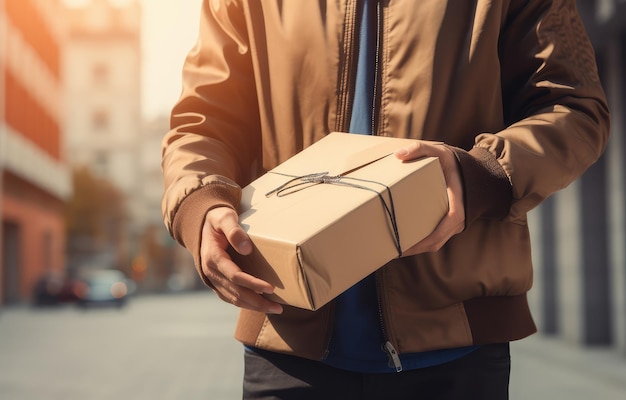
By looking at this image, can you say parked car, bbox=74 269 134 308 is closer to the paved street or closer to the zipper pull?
the paved street

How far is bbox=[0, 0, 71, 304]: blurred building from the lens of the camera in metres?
37.3

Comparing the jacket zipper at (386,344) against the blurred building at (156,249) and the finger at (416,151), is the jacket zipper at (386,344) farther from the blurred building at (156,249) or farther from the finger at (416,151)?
the blurred building at (156,249)

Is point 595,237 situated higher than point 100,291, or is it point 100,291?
point 595,237

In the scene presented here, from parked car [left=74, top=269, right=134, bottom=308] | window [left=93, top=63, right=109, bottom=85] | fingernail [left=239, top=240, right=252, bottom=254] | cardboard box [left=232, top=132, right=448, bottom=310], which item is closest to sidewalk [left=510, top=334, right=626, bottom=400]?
cardboard box [left=232, top=132, right=448, bottom=310]

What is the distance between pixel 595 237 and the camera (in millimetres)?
15102

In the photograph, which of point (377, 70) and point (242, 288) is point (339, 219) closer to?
point (242, 288)

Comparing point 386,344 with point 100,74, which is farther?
point 100,74

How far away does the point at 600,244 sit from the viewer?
15047mm

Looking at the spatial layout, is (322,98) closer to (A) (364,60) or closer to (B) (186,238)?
(A) (364,60)

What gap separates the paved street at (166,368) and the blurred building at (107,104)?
59.3 metres

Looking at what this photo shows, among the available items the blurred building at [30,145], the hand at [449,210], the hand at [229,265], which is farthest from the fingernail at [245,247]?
the blurred building at [30,145]

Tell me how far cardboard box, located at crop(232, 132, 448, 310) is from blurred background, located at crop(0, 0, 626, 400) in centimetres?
781

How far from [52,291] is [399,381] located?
4072cm

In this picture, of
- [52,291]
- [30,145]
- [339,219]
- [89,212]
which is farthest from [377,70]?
[89,212]
